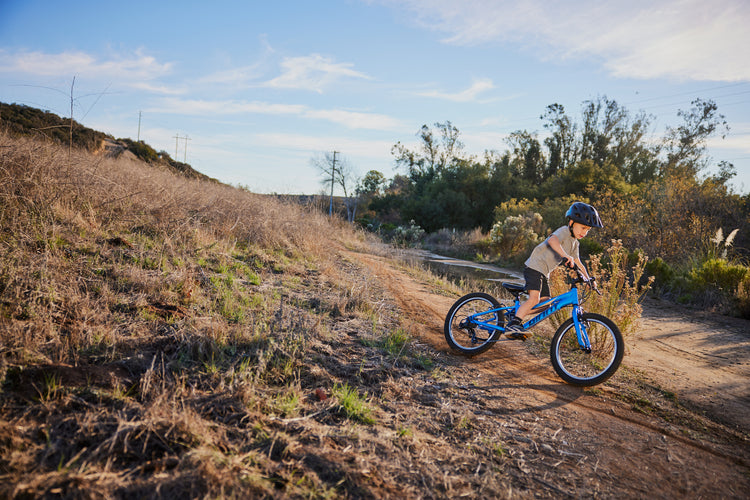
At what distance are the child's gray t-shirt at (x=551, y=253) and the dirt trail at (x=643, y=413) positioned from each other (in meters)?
1.39

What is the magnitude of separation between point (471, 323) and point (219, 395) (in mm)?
3777

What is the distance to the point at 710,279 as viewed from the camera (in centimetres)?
1087

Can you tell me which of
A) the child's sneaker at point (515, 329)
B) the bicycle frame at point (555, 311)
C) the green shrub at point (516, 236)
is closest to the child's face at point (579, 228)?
the bicycle frame at point (555, 311)

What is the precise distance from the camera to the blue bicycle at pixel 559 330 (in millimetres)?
4949

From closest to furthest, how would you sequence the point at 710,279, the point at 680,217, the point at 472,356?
the point at 472,356, the point at 710,279, the point at 680,217

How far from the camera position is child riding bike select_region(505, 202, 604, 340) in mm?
4934

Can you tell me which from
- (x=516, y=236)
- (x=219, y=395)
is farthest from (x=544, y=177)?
(x=219, y=395)

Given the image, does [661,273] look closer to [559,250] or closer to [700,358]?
[700,358]

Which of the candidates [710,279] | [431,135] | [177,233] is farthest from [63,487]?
[431,135]

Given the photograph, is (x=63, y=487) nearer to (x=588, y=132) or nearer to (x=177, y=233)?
(x=177, y=233)

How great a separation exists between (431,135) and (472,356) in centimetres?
4833

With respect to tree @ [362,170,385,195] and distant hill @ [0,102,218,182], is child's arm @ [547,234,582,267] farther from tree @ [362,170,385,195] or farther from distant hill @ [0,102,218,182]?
tree @ [362,170,385,195]

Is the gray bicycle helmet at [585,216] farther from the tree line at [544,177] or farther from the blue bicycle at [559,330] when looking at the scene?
the tree line at [544,177]

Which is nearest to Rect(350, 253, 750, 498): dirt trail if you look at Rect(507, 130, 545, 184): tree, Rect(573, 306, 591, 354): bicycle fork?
Rect(573, 306, 591, 354): bicycle fork
